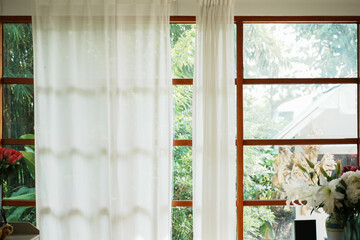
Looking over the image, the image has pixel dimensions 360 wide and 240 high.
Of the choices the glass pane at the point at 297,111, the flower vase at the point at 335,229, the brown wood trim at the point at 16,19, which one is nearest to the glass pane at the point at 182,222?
the glass pane at the point at 297,111

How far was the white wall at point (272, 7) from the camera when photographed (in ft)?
10.4

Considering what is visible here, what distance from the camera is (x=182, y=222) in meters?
3.24

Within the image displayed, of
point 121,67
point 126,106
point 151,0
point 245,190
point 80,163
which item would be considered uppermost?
point 151,0

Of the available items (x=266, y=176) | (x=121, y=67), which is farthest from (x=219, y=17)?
(x=266, y=176)

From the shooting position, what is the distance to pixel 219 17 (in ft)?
10.0

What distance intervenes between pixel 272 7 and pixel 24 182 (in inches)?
103

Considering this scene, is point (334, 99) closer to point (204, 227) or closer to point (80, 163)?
point (204, 227)

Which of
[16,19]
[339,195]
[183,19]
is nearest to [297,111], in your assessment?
[183,19]

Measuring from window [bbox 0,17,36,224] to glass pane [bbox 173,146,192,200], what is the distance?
123 centimetres

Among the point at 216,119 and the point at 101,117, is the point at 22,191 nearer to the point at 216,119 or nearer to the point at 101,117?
the point at 101,117

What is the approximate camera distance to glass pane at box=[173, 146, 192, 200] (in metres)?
3.23

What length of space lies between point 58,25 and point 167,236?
1.95 m

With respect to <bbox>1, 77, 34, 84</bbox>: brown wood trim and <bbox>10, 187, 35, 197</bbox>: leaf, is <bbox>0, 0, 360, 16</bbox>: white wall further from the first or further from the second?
<bbox>10, 187, 35, 197</bbox>: leaf

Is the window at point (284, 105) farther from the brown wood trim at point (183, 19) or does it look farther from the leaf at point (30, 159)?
the leaf at point (30, 159)
